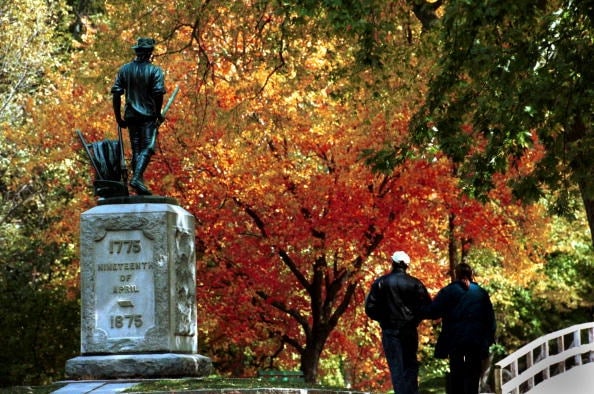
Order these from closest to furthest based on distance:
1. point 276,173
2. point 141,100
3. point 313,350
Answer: point 141,100, point 276,173, point 313,350

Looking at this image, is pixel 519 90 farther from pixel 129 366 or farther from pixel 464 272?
pixel 129 366

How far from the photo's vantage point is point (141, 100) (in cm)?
1677

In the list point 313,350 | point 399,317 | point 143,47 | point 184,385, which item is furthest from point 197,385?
point 313,350

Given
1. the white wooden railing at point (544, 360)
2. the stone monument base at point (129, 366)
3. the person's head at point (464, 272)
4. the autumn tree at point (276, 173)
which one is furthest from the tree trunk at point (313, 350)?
the person's head at point (464, 272)

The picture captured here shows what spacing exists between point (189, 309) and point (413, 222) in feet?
41.5

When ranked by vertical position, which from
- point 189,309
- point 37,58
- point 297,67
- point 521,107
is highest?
point 37,58

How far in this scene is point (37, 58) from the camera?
116ft

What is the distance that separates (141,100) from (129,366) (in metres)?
3.39

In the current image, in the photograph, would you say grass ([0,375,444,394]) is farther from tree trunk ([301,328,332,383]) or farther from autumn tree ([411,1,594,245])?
tree trunk ([301,328,332,383])

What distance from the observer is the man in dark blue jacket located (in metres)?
14.5

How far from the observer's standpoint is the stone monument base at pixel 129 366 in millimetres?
15578

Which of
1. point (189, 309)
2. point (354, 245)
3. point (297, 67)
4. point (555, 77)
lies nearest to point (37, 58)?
point (354, 245)

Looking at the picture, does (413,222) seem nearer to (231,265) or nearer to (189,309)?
(231,265)

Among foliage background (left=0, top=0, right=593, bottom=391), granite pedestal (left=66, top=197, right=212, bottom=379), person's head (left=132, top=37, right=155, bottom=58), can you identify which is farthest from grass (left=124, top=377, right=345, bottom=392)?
foliage background (left=0, top=0, right=593, bottom=391)
